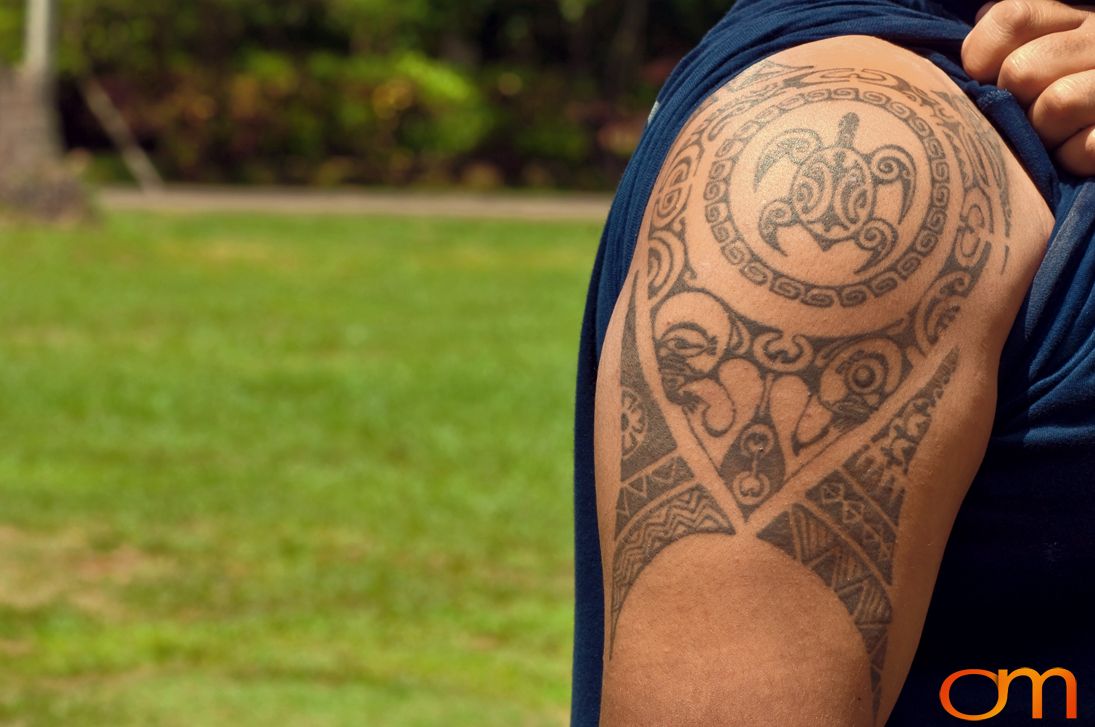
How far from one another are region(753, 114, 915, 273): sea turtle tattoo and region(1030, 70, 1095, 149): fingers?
0.22m

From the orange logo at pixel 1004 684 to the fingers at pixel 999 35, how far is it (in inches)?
22.6

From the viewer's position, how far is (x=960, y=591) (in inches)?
58.6

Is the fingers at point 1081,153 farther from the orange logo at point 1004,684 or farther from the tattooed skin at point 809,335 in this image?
the orange logo at point 1004,684

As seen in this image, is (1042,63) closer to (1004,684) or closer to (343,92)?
(1004,684)

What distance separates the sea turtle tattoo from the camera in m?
1.38

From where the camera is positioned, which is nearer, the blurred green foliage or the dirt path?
the dirt path

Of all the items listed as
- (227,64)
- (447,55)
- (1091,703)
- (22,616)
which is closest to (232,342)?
(22,616)

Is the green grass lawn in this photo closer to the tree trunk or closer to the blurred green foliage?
the tree trunk

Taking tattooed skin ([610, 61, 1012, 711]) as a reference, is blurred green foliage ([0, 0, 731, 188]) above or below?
below

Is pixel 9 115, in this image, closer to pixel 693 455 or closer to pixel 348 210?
pixel 348 210

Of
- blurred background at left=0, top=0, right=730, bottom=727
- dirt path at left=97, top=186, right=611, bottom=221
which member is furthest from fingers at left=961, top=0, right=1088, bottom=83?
dirt path at left=97, top=186, right=611, bottom=221

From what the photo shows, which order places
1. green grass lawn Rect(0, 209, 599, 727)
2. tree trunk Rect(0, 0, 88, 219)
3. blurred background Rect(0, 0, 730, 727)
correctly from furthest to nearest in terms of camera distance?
tree trunk Rect(0, 0, 88, 219) → blurred background Rect(0, 0, 730, 727) → green grass lawn Rect(0, 209, 599, 727)

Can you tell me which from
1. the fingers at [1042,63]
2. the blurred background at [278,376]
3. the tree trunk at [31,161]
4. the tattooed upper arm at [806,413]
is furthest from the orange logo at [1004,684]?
the tree trunk at [31,161]

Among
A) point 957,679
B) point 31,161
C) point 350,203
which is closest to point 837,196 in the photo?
point 957,679
